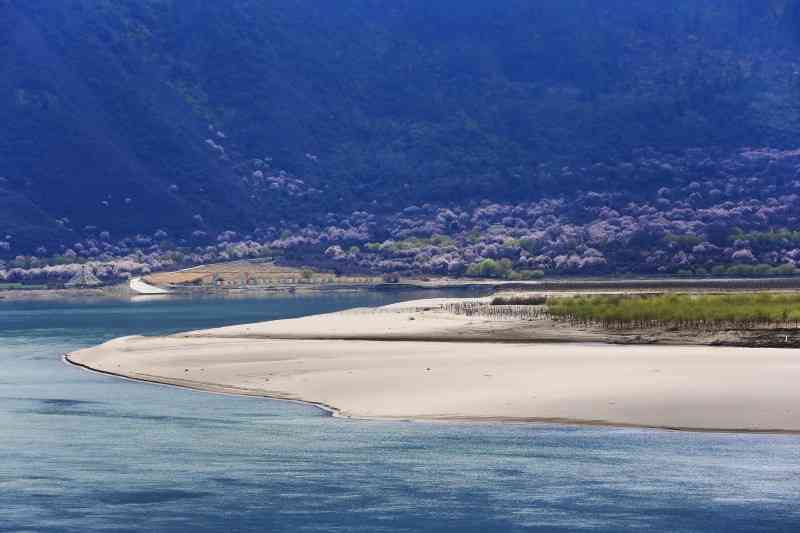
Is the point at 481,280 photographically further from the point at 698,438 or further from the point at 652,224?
the point at 698,438

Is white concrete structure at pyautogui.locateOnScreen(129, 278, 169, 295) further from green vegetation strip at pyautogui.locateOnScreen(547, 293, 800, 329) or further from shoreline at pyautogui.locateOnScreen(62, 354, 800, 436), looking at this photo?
shoreline at pyautogui.locateOnScreen(62, 354, 800, 436)

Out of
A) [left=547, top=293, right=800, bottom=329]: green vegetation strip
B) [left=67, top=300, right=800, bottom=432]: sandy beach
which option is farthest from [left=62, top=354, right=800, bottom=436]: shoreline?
[left=547, top=293, right=800, bottom=329]: green vegetation strip

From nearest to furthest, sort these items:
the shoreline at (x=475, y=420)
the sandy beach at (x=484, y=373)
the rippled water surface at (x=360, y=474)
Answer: the rippled water surface at (x=360, y=474)
the shoreline at (x=475, y=420)
the sandy beach at (x=484, y=373)

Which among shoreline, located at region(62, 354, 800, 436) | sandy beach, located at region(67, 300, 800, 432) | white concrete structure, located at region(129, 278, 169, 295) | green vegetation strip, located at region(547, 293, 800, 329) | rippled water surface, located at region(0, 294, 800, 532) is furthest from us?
white concrete structure, located at region(129, 278, 169, 295)

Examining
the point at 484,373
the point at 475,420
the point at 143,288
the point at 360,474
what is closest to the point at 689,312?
the point at 484,373

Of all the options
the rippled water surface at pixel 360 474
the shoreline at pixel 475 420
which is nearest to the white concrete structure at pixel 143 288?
the shoreline at pixel 475 420

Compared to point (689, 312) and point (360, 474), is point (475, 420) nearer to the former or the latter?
point (360, 474)

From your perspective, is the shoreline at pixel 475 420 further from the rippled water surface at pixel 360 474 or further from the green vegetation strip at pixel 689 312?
the green vegetation strip at pixel 689 312
